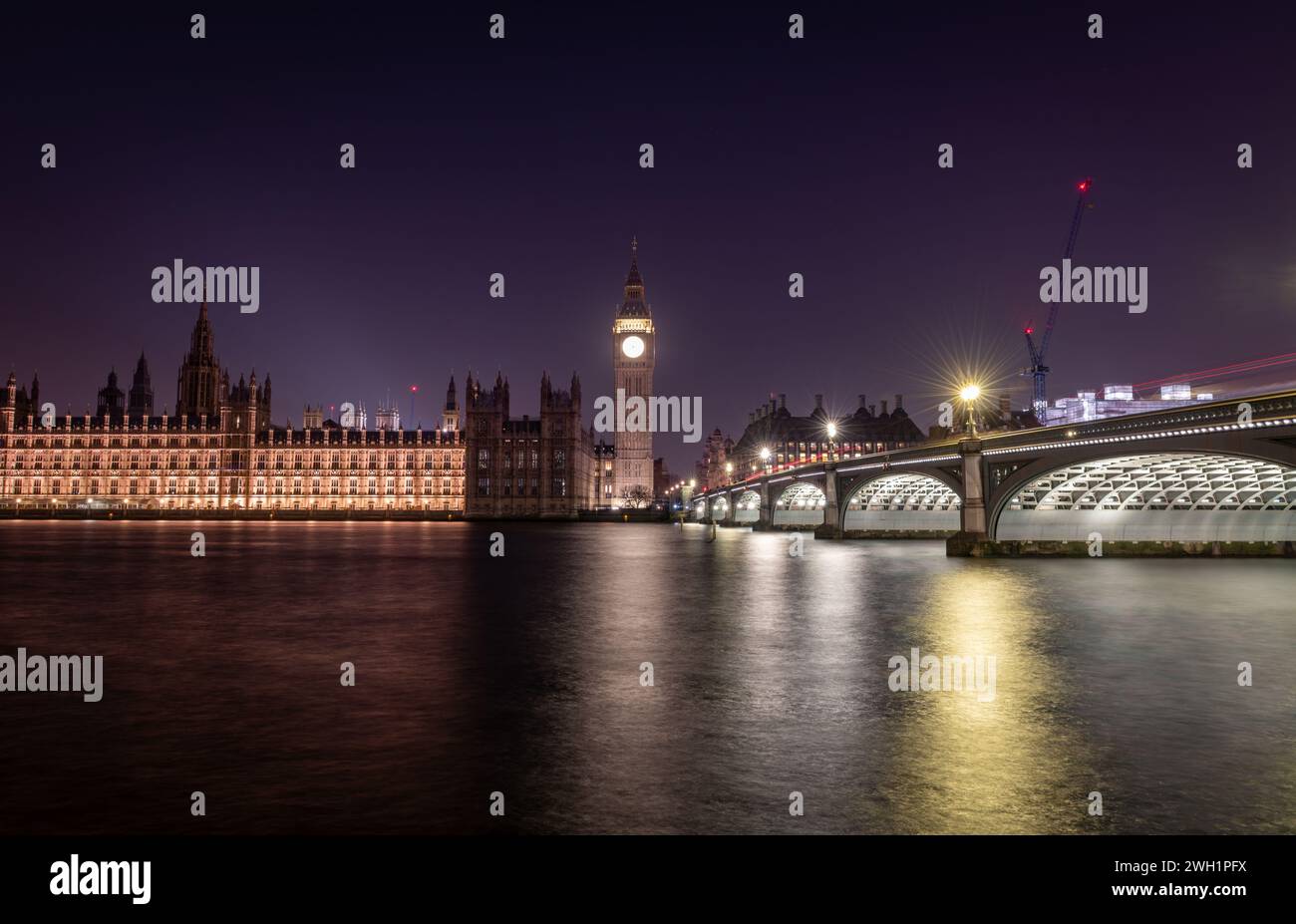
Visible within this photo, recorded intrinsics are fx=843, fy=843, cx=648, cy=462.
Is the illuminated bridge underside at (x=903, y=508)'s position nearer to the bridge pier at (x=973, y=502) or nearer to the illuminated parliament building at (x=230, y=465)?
the bridge pier at (x=973, y=502)

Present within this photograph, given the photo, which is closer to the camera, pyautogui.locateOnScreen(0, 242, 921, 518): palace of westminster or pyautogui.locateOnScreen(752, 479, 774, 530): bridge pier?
pyautogui.locateOnScreen(752, 479, 774, 530): bridge pier

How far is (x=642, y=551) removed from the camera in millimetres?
66312

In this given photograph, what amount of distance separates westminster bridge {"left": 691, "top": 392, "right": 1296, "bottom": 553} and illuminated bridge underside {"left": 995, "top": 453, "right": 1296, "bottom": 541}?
0.08 m

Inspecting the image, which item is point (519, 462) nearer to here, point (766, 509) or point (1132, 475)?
point (766, 509)

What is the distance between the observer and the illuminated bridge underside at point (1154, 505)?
5656 centimetres

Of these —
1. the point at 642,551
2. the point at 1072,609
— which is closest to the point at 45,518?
the point at 642,551

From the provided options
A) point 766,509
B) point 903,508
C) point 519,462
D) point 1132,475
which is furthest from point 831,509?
point 519,462

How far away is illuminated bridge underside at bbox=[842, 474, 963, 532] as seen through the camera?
94.9 metres

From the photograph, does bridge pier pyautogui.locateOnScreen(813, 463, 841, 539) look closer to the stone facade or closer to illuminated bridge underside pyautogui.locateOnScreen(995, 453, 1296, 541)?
illuminated bridge underside pyautogui.locateOnScreen(995, 453, 1296, 541)

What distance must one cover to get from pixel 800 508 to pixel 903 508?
98.5ft

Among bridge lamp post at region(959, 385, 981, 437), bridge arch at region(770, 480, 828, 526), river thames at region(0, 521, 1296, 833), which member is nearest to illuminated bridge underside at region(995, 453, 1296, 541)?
bridge lamp post at region(959, 385, 981, 437)

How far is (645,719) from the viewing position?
13.1 m

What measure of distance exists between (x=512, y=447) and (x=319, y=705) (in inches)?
6857
